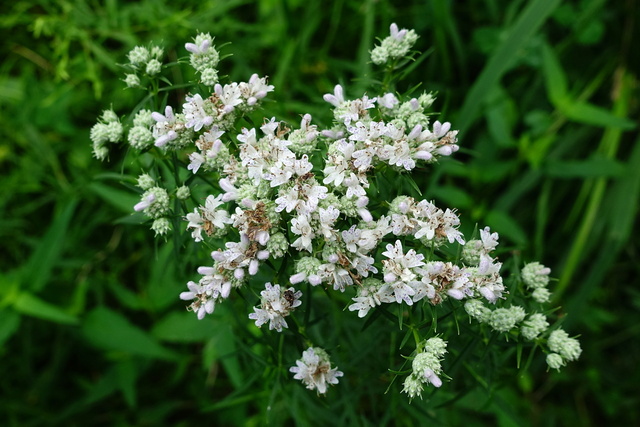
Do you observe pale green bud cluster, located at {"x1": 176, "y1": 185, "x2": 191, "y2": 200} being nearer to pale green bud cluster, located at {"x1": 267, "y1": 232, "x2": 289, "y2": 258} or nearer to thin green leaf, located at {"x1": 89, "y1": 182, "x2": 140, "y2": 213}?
pale green bud cluster, located at {"x1": 267, "y1": 232, "x2": 289, "y2": 258}

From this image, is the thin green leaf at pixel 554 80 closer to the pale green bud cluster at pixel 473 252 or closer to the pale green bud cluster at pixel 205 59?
the pale green bud cluster at pixel 473 252

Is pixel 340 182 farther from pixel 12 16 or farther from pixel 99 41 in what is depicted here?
pixel 12 16

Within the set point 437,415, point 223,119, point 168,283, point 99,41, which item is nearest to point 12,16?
point 99,41

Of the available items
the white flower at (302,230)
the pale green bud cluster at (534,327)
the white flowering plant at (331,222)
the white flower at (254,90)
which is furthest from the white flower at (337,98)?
the pale green bud cluster at (534,327)

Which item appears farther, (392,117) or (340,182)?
(392,117)

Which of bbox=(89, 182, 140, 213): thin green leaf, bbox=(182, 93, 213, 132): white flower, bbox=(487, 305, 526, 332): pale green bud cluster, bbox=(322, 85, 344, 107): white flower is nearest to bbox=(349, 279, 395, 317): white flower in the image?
bbox=(487, 305, 526, 332): pale green bud cluster
